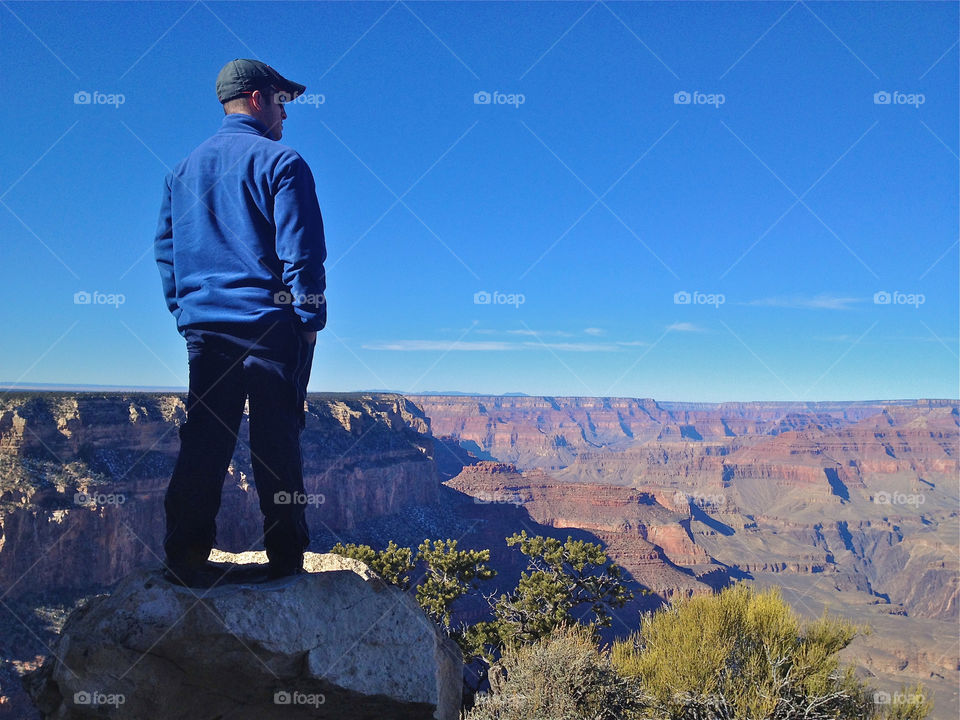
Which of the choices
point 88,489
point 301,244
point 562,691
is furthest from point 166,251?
point 88,489

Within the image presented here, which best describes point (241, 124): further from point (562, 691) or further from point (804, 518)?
point (804, 518)

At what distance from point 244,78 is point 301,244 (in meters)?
1.54

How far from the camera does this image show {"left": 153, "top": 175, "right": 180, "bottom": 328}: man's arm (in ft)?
16.6

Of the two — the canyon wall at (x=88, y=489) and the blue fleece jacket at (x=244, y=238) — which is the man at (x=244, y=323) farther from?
the canyon wall at (x=88, y=489)

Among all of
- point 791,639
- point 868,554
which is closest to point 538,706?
point 791,639

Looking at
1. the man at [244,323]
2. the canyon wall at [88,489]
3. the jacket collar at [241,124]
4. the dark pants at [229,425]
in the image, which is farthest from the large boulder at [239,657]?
the canyon wall at [88,489]

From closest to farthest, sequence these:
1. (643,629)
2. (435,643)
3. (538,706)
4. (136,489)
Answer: (435,643), (538,706), (643,629), (136,489)

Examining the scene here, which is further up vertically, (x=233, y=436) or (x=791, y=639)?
(x=233, y=436)

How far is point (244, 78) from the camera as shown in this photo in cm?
506

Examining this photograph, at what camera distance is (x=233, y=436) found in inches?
195

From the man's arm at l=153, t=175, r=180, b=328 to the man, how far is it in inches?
4.4

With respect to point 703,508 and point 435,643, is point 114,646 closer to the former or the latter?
point 435,643

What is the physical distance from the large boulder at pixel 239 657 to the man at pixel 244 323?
12.3 inches

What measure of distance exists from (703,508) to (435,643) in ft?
468
